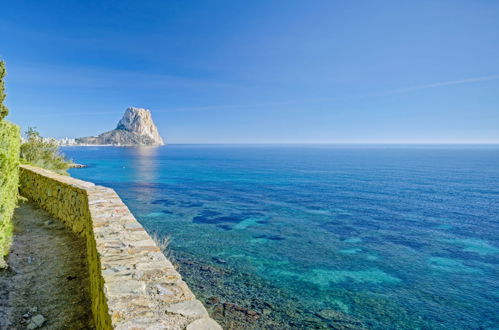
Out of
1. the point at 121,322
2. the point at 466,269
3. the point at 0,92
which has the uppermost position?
the point at 0,92

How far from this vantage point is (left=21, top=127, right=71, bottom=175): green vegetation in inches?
981

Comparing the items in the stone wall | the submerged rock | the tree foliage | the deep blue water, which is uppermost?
the tree foliage

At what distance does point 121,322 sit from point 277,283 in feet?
37.2

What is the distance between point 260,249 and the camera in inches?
663

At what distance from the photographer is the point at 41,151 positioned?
26453 millimetres

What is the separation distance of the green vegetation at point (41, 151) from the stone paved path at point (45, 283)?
2138cm

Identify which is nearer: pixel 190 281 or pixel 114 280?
pixel 114 280

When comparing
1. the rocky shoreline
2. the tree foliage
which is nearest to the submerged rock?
the rocky shoreline

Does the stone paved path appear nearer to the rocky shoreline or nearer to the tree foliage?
the rocky shoreline

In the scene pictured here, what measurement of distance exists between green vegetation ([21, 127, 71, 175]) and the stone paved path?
70.1ft

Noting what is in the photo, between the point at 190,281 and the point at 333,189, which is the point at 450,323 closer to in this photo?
the point at 190,281

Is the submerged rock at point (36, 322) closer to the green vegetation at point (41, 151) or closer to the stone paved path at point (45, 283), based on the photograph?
the stone paved path at point (45, 283)

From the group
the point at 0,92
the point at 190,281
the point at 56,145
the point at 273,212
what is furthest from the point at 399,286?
the point at 56,145

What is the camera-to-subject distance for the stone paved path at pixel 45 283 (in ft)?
13.4
